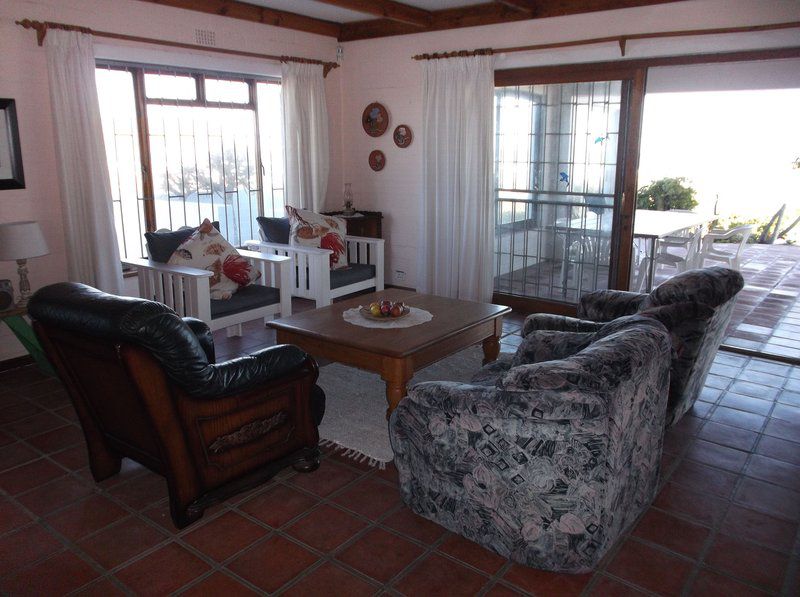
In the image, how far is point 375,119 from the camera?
6230mm

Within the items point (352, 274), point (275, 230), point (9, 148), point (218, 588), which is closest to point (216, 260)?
point (275, 230)

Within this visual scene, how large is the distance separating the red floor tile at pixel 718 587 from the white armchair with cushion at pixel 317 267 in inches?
130

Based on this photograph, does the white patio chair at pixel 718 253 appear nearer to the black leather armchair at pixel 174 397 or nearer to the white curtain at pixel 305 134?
the white curtain at pixel 305 134

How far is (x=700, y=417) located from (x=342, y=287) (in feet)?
9.16

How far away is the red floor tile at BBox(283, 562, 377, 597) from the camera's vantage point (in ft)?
7.08

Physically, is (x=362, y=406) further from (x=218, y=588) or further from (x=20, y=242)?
(x=20, y=242)

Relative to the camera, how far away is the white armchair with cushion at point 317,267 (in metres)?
4.92

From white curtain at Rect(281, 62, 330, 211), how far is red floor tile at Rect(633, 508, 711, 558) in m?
4.31

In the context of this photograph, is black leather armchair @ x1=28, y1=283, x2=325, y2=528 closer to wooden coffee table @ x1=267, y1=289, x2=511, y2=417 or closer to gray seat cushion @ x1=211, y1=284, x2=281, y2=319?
wooden coffee table @ x1=267, y1=289, x2=511, y2=417

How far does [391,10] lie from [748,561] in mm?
4416

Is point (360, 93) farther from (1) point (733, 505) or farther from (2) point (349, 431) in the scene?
(1) point (733, 505)

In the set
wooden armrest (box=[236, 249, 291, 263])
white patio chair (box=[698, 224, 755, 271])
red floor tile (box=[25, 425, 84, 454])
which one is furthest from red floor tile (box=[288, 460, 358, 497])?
white patio chair (box=[698, 224, 755, 271])

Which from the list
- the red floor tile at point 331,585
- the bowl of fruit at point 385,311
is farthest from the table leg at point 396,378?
the red floor tile at point 331,585

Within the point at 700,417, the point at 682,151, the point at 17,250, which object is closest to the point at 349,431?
the point at 700,417
